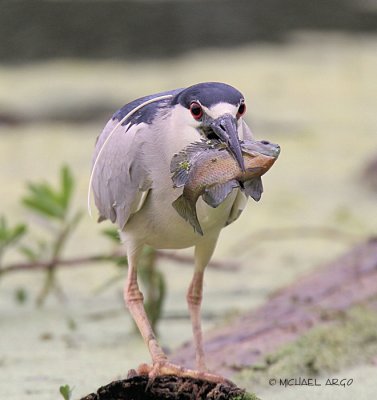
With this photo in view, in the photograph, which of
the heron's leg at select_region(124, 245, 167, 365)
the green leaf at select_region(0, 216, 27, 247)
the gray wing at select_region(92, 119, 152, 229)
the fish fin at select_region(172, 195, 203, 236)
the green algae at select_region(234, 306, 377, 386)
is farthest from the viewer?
the green leaf at select_region(0, 216, 27, 247)

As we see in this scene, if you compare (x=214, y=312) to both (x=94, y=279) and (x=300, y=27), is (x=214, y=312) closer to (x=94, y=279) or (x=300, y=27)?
(x=94, y=279)

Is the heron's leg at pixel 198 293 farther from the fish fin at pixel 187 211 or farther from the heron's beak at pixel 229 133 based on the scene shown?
the heron's beak at pixel 229 133

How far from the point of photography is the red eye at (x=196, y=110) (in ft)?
8.64

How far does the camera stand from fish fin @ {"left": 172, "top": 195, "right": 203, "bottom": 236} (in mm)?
2629

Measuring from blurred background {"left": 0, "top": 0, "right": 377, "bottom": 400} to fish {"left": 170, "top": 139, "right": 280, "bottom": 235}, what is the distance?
0.81 m

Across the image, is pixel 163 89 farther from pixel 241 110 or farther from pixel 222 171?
pixel 222 171

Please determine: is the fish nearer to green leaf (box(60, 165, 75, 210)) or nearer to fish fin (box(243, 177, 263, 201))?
fish fin (box(243, 177, 263, 201))

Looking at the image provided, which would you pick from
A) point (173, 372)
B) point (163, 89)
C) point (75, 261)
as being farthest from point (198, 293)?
point (163, 89)

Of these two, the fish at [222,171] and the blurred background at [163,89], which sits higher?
the blurred background at [163,89]

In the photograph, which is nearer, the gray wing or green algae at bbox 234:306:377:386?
the gray wing

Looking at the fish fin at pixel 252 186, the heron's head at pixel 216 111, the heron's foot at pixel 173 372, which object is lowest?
the heron's foot at pixel 173 372

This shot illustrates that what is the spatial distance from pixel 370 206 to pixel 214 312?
88.1 inches

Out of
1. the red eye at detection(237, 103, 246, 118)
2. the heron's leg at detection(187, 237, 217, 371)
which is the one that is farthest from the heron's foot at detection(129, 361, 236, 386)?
the red eye at detection(237, 103, 246, 118)

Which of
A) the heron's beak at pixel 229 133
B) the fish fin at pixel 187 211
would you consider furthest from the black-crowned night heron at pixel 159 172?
the fish fin at pixel 187 211
